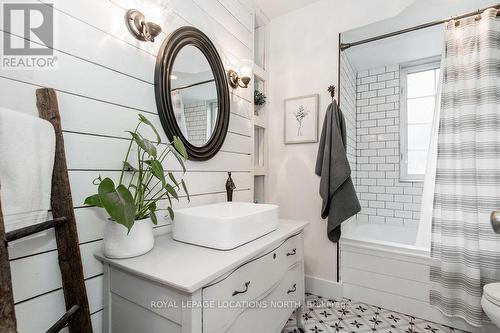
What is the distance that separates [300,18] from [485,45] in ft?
4.73

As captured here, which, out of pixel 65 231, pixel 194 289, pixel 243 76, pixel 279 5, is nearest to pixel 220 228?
pixel 194 289

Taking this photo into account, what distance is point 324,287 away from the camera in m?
2.16

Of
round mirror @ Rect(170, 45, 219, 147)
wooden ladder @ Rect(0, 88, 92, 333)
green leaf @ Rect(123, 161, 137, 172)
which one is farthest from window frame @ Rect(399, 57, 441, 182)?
wooden ladder @ Rect(0, 88, 92, 333)

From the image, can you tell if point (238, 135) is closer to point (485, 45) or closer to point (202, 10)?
point (202, 10)

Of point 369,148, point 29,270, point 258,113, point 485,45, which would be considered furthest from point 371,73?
point 29,270

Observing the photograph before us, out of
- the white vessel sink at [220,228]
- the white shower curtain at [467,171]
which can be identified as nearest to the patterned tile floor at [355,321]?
the white shower curtain at [467,171]

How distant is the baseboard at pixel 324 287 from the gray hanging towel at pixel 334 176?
1.31ft

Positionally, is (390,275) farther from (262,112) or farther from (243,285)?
(262,112)

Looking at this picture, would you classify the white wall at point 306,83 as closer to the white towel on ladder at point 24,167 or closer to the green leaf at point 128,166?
the green leaf at point 128,166

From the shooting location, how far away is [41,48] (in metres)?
0.91

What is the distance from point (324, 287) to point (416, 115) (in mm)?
2236

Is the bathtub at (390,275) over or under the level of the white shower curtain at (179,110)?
under

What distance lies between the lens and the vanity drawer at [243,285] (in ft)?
2.87

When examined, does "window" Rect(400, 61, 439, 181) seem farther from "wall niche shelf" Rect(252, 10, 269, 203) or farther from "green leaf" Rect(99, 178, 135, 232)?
"green leaf" Rect(99, 178, 135, 232)
